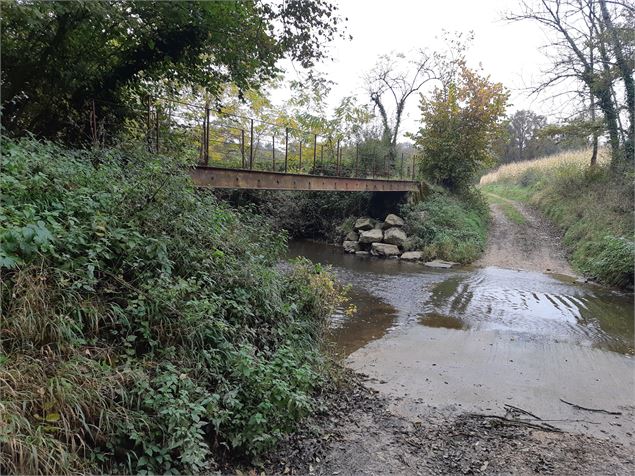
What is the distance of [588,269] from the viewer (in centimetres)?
1221

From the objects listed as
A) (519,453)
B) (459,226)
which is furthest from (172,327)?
(459,226)

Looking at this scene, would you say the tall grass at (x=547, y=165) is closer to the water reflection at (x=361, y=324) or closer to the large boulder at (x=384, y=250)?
the large boulder at (x=384, y=250)

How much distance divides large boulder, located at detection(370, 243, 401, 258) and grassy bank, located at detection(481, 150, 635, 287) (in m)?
6.19

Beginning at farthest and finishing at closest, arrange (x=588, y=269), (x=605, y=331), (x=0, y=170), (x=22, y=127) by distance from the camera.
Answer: (x=588, y=269) < (x=605, y=331) < (x=22, y=127) < (x=0, y=170)

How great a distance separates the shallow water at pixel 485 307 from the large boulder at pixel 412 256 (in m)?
1.85

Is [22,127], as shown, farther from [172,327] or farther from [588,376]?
[588,376]

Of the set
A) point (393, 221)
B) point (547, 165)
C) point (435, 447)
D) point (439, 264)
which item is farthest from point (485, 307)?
point (547, 165)

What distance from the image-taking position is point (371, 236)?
55.7 ft

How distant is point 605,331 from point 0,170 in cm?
955

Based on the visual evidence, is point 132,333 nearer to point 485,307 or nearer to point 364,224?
point 485,307

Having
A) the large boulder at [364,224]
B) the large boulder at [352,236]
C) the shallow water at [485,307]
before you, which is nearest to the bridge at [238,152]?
the large boulder at [364,224]

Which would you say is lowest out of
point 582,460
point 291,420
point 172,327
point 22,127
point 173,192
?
point 582,460

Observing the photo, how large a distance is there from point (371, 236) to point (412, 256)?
7.47 feet

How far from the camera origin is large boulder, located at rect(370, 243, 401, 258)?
1592 centimetres
